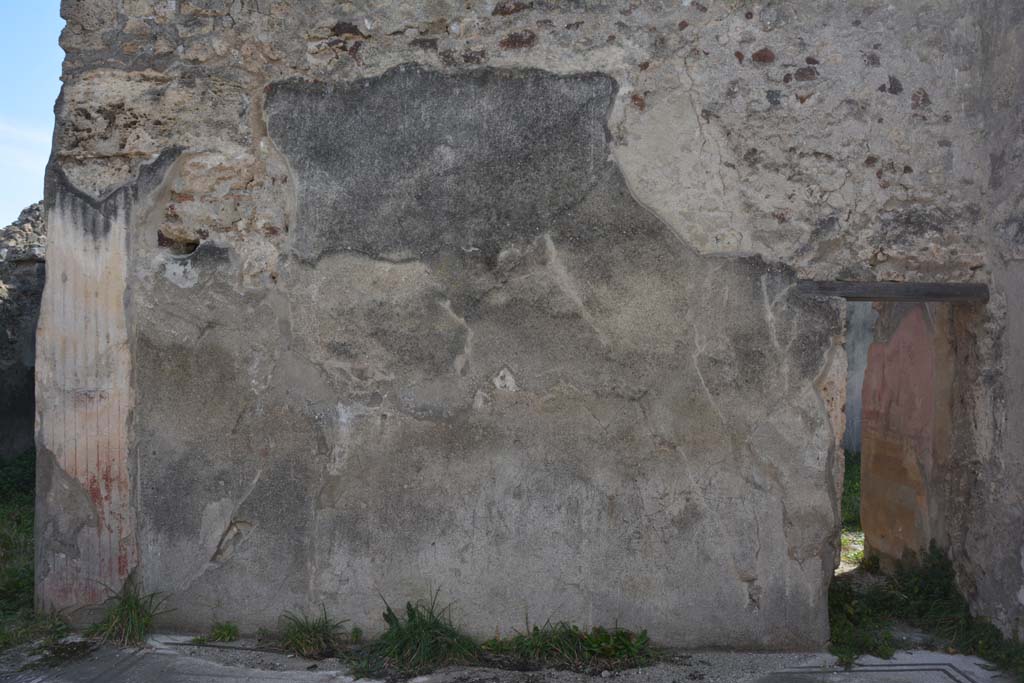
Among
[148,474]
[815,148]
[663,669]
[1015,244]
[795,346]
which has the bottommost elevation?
[663,669]

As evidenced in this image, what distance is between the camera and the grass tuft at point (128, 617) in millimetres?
3143

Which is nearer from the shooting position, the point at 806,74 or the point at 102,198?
the point at 806,74

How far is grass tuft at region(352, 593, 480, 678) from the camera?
2973mm

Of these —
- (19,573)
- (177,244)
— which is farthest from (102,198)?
(19,573)

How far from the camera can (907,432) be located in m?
4.03

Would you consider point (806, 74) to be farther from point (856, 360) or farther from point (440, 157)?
point (856, 360)

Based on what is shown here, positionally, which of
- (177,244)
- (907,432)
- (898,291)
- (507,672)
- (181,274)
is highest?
(177,244)

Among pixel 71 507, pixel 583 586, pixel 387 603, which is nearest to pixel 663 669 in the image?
pixel 583 586

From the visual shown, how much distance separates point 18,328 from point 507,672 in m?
5.28

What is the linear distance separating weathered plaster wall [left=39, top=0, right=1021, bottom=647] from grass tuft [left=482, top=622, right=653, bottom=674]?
0.26 ft

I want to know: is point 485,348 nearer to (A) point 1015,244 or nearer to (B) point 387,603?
(B) point 387,603

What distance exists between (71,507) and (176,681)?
92 cm

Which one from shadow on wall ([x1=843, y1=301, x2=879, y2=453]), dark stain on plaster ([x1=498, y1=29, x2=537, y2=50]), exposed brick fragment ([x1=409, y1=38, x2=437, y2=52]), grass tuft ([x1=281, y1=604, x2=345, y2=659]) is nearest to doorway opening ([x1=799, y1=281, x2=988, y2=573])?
dark stain on plaster ([x1=498, y1=29, x2=537, y2=50])

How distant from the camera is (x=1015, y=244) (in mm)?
3002
